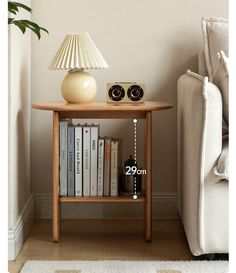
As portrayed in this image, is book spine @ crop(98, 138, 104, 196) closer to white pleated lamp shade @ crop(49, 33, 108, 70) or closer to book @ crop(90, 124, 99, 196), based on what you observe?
book @ crop(90, 124, 99, 196)

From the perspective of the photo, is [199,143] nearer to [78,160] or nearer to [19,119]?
[78,160]

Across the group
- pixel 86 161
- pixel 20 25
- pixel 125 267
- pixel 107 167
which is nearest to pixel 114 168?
pixel 107 167

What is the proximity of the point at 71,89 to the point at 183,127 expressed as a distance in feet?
1.82

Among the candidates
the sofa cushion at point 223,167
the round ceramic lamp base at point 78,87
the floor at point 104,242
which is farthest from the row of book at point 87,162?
the sofa cushion at point 223,167

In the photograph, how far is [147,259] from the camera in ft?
8.59

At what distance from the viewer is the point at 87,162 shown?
116 inches

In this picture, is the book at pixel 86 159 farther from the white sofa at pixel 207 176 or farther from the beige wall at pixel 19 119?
the white sofa at pixel 207 176

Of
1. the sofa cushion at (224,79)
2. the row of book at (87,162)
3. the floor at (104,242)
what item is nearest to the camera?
the sofa cushion at (224,79)

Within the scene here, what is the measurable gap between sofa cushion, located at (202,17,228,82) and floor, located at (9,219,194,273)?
2.65 feet

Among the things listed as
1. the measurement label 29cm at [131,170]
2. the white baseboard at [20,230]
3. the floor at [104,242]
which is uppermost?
the measurement label 29cm at [131,170]

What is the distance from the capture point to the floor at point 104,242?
2.68 metres

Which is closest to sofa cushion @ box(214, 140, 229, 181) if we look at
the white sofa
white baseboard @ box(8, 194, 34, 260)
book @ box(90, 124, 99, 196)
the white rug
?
the white sofa

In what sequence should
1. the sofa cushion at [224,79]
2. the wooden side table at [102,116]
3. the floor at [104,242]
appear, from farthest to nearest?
the wooden side table at [102,116] < the floor at [104,242] < the sofa cushion at [224,79]

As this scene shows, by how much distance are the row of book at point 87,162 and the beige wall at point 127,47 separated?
416 millimetres
